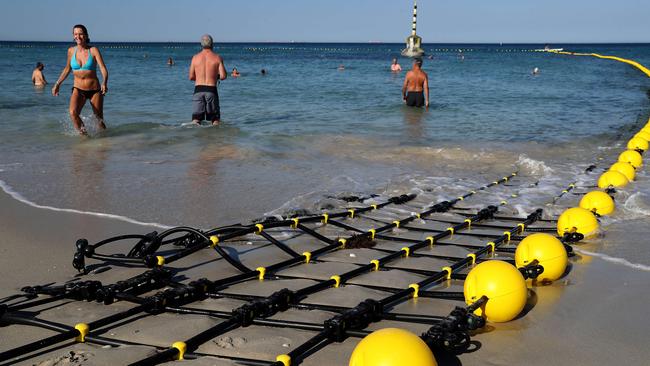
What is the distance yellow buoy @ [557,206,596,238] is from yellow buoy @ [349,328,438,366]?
127 inches

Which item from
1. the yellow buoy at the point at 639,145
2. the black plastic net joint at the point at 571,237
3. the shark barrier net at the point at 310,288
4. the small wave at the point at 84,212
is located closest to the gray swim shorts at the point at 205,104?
the small wave at the point at 84,212

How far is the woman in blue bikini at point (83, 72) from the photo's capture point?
32.3 ft

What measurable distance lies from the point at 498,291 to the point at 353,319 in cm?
93

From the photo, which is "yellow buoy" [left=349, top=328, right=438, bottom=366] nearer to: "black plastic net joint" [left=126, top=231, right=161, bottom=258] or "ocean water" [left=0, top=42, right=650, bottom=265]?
"black plastic net joint" [left=126, top=231, right=161, bottom=258]

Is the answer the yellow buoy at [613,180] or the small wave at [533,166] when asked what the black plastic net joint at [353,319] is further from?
the small wave at [533,166]

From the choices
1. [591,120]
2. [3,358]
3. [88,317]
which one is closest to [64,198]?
[88,317]

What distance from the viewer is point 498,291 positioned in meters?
3.65

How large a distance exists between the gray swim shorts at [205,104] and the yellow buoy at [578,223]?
7899 mm

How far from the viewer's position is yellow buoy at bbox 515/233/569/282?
4363 millimetres

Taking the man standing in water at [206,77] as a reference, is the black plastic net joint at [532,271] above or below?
below

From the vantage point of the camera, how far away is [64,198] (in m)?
6.61

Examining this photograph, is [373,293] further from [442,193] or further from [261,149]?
[261,149]

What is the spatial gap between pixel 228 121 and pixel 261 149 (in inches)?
163

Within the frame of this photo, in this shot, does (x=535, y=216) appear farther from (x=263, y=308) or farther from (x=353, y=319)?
(x=263, y=308)
